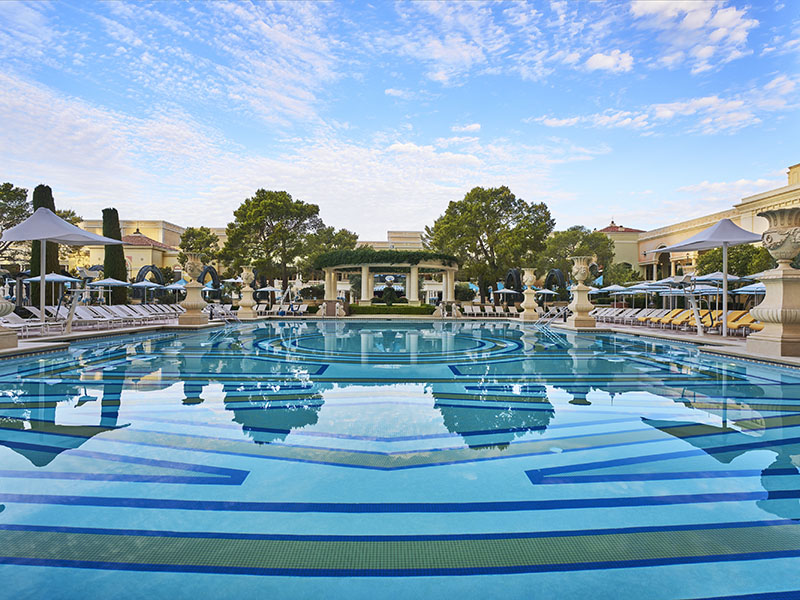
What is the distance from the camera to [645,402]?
17.7 feet

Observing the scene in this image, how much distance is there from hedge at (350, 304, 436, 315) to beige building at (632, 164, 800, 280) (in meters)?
13.1

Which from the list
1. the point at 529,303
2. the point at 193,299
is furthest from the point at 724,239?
the point at 193,299

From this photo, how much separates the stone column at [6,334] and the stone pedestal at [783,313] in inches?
590

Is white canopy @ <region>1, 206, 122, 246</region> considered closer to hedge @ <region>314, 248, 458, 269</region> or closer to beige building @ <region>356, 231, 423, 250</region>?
hedge @ <region>314, 248, 458, 269</region>

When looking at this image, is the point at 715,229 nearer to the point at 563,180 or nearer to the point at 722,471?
the point at 722,471

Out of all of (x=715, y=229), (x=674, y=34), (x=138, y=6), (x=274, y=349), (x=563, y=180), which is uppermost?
(x=674, y=34)

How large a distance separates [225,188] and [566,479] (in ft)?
122

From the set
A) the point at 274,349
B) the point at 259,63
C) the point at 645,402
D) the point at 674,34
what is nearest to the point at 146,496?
the point at 645,402

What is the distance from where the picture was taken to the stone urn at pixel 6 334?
9.09 meters

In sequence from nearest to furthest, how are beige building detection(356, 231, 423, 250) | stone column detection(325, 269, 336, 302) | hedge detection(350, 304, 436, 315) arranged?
hedge detection(350, 304, 436, 315) < stone column detection(325, 269, 336, 302) < beige building detection(356, 231, 423, 250)

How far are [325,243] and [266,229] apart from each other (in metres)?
12.1

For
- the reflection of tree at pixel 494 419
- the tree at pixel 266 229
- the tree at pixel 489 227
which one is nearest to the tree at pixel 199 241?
the tree at pixel 266 229

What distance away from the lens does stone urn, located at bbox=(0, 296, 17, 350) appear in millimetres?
9086

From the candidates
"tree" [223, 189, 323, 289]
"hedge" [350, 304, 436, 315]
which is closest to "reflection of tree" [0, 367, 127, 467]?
"hedge" [350, 304, 436, 315]
